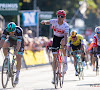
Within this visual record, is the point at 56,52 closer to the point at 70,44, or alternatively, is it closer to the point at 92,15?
the point at 70,44

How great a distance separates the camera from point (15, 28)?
32.9 feet

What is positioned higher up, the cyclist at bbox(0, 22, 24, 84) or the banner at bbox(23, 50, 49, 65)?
the cyclist at bbox(0, 22, 24, 84)

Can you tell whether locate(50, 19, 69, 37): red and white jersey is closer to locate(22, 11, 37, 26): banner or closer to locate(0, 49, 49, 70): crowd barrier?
locate(0, 49, 49, 70): crowd barrier

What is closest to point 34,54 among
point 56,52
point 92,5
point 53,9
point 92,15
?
point 56,52

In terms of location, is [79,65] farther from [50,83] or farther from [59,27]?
[59,27]

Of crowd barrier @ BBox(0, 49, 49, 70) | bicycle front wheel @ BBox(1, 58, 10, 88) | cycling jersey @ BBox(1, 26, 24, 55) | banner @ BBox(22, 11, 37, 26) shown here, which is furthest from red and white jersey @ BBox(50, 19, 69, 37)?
banner @ BBox(22, 11, 37, 26)

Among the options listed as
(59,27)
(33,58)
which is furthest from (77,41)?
(33,58)

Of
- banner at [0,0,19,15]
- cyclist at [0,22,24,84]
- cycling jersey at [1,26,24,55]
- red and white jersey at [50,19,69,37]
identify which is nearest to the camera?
cyclist at [0,22,24,84]

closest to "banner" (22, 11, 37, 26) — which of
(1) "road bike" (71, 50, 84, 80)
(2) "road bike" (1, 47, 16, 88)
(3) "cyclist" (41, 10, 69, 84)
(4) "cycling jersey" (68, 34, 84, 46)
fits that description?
(4) "cycling jersey" (68, 34, 84, 46)

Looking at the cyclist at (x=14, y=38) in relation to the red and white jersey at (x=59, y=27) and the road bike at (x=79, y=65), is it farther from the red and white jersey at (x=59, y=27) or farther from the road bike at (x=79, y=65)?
the road bike at (x=79, y=65)

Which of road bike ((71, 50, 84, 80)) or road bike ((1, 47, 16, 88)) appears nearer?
road bike ((1, 47, 16, 88))

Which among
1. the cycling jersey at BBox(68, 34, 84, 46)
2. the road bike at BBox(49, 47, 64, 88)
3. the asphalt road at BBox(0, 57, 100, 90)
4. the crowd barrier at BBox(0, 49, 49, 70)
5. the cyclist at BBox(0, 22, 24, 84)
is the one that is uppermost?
the cyclist at BBox(0, 22, 24, 84)

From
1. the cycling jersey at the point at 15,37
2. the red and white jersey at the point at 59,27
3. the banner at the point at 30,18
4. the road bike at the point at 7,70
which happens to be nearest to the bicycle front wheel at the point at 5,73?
the road bike at the point at 7,70

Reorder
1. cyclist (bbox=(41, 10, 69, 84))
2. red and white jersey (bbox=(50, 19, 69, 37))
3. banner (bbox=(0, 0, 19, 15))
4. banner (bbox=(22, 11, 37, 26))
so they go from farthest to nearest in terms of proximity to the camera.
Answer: banner (bbox=(22, 11, 37, 26)), banner (bbox=(0, 0, 19, 15)), red and white jersey (bbox=(50, 19, 69, 37)), cyclist (bbox=(41, 10, 69, 84))
